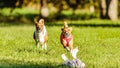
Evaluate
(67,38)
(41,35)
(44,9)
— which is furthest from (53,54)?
(44,9)

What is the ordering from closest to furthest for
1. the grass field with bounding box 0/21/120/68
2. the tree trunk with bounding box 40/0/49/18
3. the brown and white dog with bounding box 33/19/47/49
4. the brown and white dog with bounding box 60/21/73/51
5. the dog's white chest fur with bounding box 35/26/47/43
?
1. the grass field with bounding box 0/21/120/68
2. the brown and white dog with bounding box 60/21/73/51
3. the brown and white dog with bounding box 33/19/47/49
4. the dog's white chest fur with bounding box 35/26/47/43
5. the tree trunk with bounding box 40/0/49/18

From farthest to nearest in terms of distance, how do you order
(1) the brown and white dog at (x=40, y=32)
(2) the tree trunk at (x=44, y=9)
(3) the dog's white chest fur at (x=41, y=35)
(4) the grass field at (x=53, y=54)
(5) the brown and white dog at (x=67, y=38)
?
(2) the tree trunk at (x=44, y=9)
(3) the dog's white chest fur at (x=41, y=35)
(1) the brown and white dog at (x=40, y=32)
(5) the brown and white dog at (x=67, y=38)
(4) the grass field at (x=53, y=54)

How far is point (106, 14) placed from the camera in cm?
3922

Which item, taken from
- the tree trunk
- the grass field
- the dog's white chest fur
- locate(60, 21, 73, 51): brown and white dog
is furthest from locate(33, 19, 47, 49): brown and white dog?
the tree trunk

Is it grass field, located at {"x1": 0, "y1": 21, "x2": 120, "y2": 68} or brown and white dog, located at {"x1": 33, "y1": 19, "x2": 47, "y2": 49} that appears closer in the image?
grass field, located at {"x1": 0, "y1": 21, "x2": 120, "y2": 68}

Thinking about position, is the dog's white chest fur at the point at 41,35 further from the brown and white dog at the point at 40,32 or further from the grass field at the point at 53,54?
the grass field at the point at 53,54

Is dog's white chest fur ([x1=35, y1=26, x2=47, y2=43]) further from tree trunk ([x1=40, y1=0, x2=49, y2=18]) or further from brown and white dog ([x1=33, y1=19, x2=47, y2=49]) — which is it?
tree trunk ([x1=40, y1=0, x2=49, y2=18])

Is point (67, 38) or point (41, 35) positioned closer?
point (67, 38)

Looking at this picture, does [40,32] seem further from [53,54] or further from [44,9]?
[44,9]

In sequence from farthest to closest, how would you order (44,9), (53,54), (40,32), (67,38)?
(44,9), (53,54), (40,32), (67,38)

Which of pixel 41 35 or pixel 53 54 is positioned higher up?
pixel 41 35

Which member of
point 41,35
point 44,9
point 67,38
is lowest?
point 67,38

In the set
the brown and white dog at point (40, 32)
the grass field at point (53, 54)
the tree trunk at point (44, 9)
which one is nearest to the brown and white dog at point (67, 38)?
the grass field at point (53, 54)

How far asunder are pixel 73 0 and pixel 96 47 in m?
29.9
